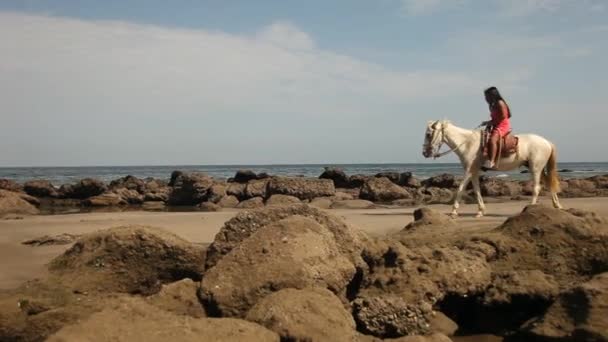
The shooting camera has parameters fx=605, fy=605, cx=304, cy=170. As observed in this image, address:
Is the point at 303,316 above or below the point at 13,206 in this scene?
above

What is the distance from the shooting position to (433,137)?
41.4 ft

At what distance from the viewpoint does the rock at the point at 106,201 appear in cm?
2103

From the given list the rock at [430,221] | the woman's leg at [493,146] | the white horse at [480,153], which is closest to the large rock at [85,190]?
the white horse at [480,153]

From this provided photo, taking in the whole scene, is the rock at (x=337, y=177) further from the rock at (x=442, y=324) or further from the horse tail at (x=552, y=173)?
the rock at (x=442, y=324)

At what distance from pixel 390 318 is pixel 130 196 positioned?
1881cm

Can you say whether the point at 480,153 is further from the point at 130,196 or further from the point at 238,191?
the point at 130,196

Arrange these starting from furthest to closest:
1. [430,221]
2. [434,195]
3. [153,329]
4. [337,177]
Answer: [337,177] < [434,195] < [430,221] < [153,329]

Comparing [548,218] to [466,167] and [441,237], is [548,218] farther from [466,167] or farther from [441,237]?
[466,167]

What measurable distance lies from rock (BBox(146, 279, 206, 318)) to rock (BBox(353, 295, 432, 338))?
138 centimetres

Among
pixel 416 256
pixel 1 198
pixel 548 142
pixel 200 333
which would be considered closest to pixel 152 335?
pixel 200 333

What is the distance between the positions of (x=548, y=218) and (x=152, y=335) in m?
4.50

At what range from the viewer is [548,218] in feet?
21.5

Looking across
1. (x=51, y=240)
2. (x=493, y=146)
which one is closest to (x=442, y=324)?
(x=51, y=240)

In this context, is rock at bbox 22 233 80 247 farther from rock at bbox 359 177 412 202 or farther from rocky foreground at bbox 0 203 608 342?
rock at bbox 359 177 412 202
